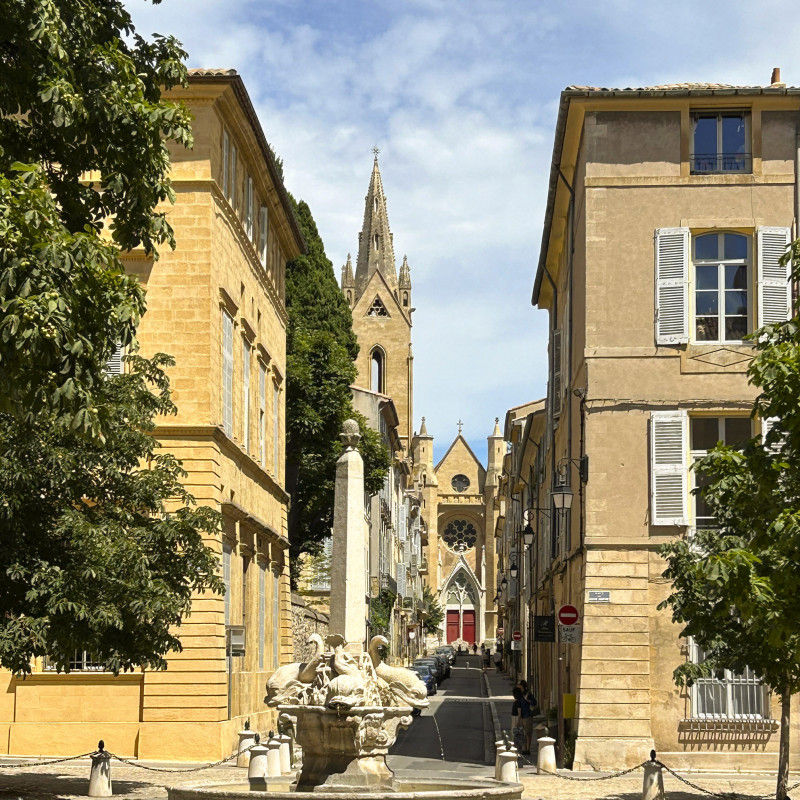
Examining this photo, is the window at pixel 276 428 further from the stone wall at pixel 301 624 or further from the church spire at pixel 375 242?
the church spire at pixel 375 242

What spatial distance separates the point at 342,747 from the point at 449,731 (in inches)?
888

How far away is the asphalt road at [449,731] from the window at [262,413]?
24.6 ft

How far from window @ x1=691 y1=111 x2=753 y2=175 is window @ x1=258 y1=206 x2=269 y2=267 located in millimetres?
12362

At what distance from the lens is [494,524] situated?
125438 mm

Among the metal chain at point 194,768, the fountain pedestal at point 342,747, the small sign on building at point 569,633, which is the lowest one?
the metal chain at point 194,768

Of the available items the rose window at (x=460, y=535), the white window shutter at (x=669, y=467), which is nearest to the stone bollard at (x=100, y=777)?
the white window shutter at (x=669, y=467)

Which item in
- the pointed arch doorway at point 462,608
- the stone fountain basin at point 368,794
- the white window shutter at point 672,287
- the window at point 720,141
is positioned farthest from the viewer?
the pointed arch doorway at point 462,608

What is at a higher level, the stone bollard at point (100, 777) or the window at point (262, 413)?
the window at point (262, 413)

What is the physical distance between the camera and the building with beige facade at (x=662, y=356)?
24219 mm

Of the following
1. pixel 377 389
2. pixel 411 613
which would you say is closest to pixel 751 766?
pixel 411 613

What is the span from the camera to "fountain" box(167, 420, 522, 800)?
1546 centimetres

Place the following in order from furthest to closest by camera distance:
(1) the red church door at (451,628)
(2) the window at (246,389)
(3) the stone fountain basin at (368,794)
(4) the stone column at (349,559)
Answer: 1. (1) the red church door at (451,628)
2. (2) the window at (246,389)
3. (4) the stone column at (349,559)
4. (3) the stone fountain basin at (368,794)

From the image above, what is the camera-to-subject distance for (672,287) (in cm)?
2517

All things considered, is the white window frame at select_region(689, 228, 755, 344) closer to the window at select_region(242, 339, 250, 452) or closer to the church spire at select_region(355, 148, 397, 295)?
the window at select_region(242, 339, 250, 452)
